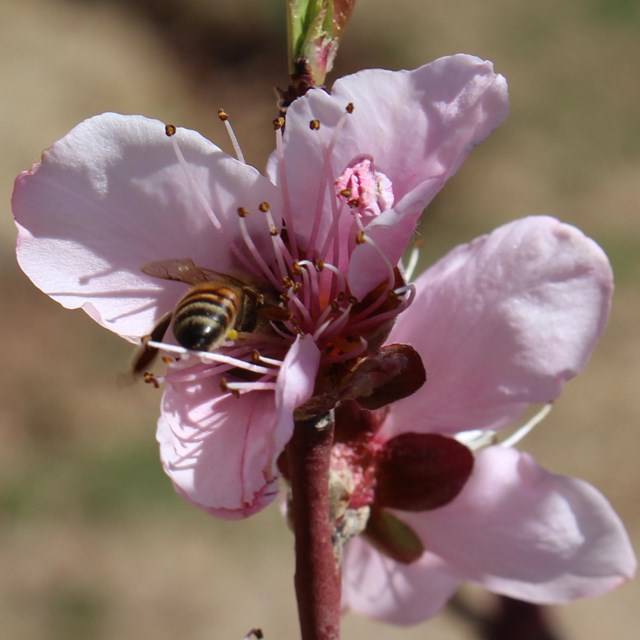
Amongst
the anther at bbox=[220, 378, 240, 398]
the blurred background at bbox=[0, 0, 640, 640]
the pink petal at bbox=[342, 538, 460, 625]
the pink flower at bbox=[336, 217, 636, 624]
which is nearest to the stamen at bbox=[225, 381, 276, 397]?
the anther at bbox=[220, 378, 240, 398]

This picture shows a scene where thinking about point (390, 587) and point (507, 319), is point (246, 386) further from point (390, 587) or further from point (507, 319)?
point (390, 587)

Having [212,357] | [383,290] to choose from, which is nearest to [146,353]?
[212,357]

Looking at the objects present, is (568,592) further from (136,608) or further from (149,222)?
(136,608)

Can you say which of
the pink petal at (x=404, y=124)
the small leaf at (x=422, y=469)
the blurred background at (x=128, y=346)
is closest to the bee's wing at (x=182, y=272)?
the pink petal at (x=404, y=124)

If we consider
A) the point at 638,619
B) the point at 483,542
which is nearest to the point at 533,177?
the point at 638,619

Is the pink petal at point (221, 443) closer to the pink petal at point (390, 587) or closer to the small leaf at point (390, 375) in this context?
the small leaf at point (390, 375)

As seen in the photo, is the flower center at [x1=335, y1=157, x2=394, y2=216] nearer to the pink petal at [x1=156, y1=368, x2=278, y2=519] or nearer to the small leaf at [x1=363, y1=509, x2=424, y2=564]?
the pink petal at [x1=156, y1=368, x2=278, y2=519]

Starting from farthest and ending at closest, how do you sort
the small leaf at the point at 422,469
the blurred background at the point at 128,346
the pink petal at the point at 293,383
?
the blurred background at the point at 128,346 < the small leaf at the point at 422,469 < the pink petal at the point at 293,383
